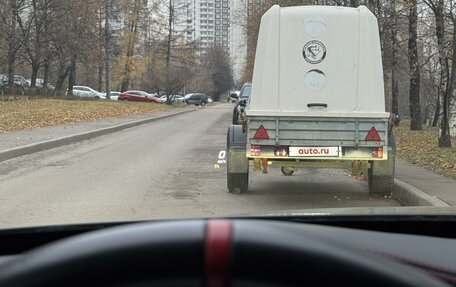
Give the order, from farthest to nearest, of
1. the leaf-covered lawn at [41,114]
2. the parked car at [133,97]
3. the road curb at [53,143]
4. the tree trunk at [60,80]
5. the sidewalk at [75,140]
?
1. the parked car at [133,97]
2. the tree trunk at [60,80]
3. the leaf-covered lawn at [41,114]
4. the road curb at [53,143]
5. the sidewalk at [75,140]

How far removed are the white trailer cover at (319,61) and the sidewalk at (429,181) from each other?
1461mm

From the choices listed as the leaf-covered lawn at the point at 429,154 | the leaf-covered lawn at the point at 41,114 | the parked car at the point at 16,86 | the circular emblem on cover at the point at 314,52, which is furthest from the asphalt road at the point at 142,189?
the parked car at the point at 16,86

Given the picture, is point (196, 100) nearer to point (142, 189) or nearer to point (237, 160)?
point (142, 189)

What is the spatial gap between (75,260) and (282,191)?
28.8 ft

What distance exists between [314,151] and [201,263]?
752cm

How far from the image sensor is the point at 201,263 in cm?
94

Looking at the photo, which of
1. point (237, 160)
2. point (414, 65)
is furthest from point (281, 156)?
point (414, 65)

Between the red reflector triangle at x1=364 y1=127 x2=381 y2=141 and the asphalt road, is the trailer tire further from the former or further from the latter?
the red reflector triangle at x1=364 y1=127 x2=381 y2=141

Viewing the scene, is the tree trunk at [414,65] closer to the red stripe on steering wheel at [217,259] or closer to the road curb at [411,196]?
the road curb at [411,196]

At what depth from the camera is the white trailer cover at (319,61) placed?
8867mm

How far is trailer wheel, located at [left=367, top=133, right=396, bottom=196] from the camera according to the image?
891 centimetres

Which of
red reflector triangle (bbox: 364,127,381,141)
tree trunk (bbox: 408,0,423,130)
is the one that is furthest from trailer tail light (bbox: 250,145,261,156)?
tree trunk (bbox: 408,0,423,130)

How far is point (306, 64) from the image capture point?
8.98 metres

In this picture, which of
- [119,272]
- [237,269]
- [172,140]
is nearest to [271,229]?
[237,269]
